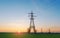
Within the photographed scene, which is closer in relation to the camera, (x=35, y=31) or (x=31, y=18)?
(x=35, y=31)

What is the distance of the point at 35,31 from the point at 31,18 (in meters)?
8.06

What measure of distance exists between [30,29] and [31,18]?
4.94m

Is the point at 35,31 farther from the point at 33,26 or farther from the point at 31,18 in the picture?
the point at 31,18

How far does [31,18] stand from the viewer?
198 feet

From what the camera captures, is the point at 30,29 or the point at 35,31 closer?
the point at 35,31

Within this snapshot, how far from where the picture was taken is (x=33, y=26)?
56031 millimetres

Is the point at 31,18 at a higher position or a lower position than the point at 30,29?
higher

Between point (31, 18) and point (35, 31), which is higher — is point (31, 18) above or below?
above

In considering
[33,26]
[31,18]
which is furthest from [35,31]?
[31,18]

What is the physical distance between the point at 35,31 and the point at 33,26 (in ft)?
9.16

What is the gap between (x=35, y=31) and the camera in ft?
177

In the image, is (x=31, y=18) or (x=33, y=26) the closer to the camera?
(x=33, y=26)

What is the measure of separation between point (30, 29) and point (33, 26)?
104 inches
